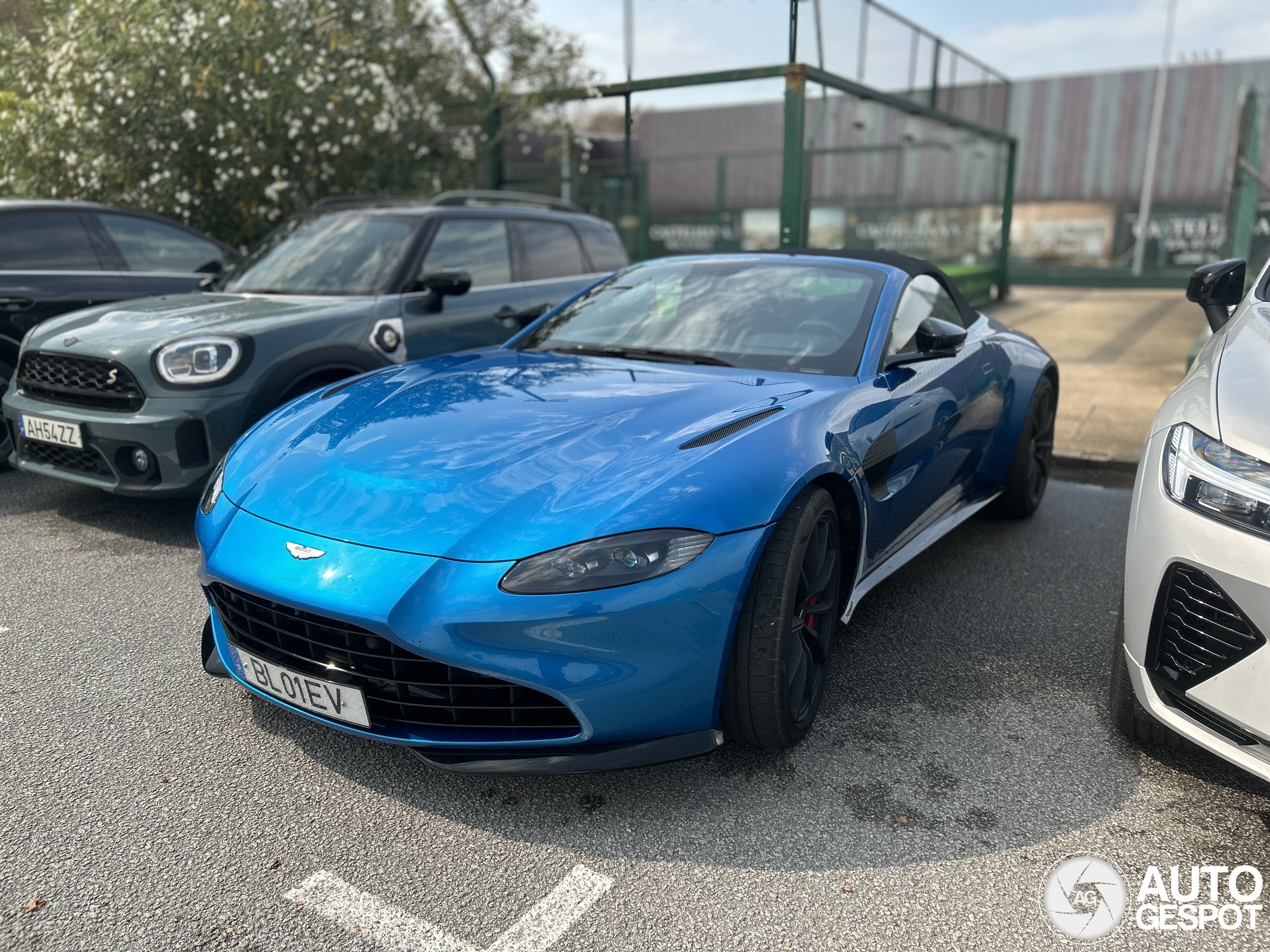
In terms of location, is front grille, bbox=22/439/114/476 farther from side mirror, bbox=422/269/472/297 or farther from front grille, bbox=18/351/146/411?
side mirror, bbox=422/269/472/297

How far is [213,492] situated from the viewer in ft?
8.82

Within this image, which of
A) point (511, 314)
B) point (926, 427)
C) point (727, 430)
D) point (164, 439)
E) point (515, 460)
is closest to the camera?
point (515, 460)

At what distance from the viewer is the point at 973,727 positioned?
272 cm

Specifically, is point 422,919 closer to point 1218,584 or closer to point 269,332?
point 1218,584

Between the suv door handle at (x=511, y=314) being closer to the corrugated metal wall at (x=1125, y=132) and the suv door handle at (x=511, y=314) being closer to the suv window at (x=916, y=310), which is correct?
the suv window at (x=916, y=310)

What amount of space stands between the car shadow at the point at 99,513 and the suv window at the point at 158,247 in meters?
1.55

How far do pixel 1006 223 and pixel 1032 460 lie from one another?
12691 mm

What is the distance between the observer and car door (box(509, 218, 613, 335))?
18.8ft

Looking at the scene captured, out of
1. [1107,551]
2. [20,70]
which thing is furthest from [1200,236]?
[20,70]

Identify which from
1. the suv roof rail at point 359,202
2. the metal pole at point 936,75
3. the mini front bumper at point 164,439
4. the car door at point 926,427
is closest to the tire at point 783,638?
the car door at point 926,427

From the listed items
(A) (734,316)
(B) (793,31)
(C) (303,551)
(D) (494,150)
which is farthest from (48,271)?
(B) (793,31)

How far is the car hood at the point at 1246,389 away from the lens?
2137 millimetres

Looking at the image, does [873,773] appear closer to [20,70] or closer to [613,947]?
[613,947]

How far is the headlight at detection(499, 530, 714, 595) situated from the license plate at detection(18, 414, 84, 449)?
2.93 m
